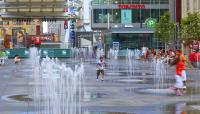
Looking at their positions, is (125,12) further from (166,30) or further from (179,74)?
(179,74)

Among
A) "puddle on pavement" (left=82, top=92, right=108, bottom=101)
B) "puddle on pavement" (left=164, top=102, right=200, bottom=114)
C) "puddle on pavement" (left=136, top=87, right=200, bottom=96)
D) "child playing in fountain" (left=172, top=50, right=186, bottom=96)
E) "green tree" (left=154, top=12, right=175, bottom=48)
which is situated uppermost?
"green tree" (left=154, top=12, right=175, bottom=48)

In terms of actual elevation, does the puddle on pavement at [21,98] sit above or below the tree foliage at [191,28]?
below

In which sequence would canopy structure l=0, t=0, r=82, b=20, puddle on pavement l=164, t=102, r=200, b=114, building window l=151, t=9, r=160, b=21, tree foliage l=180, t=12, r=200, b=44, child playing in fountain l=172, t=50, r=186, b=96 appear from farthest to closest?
building window l=151, t=9, r=160, b=21 < canopy structure l=0, t=0, r=82, b=20 < tree foliage l=180, t=12, r=200, b=44 < child playing in fountain l=172, t=50, r=186, b=96 < puddle on pavement l=164, t=102, r=200, b=114

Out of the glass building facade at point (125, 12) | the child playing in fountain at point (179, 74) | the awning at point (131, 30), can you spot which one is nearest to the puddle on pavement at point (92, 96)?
the child playing in fountain at point (179, 74)

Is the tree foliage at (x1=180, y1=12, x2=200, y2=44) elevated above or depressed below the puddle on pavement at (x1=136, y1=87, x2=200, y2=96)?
above

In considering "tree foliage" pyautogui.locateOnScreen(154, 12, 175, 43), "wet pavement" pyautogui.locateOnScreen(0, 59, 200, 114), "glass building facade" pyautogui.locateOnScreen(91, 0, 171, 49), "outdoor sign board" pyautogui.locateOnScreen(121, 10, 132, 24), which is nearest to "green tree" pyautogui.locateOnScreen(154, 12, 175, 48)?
"tree foliage" pyautogui.locateOnScreen(154, 12, 175, 43)

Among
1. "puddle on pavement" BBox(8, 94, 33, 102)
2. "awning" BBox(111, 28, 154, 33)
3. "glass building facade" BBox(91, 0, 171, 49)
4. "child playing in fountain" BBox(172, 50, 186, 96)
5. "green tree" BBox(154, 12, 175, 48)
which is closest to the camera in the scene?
"puddle on pavement" BBox(8, 94, 33, 102)

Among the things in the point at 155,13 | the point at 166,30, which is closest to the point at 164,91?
the point at 166,30

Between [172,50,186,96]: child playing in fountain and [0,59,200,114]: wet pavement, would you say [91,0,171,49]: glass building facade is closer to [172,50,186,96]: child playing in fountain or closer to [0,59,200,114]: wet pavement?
[0,59,200,114]: wet pavement

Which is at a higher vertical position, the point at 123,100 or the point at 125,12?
the point at 125,12

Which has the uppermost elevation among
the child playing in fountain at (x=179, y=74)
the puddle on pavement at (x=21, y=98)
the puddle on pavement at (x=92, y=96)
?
the child playing in fountain at (x=179, y=74)

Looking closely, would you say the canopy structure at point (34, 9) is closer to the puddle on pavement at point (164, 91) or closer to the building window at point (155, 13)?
the puddle on pavement at point (164, 91)

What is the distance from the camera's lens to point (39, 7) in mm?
55219

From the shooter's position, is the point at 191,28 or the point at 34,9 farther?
the point at 34,9
